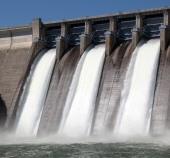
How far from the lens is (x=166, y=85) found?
2427 centimetres

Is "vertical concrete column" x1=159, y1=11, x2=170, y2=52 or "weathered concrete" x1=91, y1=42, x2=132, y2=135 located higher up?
"vertical concrete column" x1=159, y1=11, x2=170, y2=52

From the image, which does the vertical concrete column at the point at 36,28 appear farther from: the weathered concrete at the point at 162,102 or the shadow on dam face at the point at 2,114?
the weathered concrete at the point at 162,102

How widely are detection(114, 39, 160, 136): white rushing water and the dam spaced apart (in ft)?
0.17

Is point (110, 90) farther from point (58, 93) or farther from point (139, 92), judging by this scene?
point (58, 93)

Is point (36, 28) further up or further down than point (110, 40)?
further up

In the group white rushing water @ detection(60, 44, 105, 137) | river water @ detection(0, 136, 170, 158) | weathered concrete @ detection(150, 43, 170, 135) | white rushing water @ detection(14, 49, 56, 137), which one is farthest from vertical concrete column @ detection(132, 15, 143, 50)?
river water @ detection(0, 136, 170, 158)

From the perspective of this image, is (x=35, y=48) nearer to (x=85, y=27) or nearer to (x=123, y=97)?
(x=85, y=27)

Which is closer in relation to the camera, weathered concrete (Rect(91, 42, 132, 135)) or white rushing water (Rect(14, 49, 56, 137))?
weathered concrete (Rect(91, 42, 132, 135))

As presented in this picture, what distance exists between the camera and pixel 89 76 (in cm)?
2778

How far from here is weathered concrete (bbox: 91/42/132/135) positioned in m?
25.2

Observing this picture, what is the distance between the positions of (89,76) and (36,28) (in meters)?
7.49

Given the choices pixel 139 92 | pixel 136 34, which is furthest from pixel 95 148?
pixel 136 34

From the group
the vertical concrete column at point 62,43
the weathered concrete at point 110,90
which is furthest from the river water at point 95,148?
the vertical concrete column at point 62,43

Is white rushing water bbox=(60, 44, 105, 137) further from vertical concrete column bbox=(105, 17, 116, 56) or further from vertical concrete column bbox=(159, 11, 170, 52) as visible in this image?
vertical concrete column bbox=(159, 11, 170, 52)
